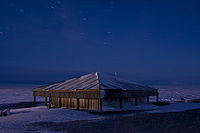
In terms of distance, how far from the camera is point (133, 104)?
24.2 metres

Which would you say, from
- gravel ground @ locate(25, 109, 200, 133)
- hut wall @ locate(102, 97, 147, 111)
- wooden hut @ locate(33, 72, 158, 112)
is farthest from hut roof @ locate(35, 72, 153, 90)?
gravel ground @ locate(25, 109, 200, 133)

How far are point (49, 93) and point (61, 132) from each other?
1362 cm

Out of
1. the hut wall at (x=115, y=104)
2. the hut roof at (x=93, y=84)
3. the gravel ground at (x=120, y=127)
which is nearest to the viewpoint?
the gravel ground at (x=120, y=127)

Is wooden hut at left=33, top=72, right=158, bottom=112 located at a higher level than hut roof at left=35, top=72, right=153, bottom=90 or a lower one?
lower

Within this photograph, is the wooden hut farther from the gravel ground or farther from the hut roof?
the gravel ground

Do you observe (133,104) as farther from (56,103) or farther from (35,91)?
(35,91)

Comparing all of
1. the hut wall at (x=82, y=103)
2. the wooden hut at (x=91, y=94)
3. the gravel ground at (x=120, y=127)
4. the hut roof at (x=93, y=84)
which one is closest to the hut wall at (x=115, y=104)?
the wooden hut at (x=91, y=94)

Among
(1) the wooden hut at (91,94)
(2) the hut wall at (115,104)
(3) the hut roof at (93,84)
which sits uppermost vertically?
(3) the hut roof at (93,84)

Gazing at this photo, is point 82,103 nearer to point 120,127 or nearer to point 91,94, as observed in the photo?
point 91,94

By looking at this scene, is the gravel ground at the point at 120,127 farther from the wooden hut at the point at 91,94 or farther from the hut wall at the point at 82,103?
the hut wall at the point at 82,103

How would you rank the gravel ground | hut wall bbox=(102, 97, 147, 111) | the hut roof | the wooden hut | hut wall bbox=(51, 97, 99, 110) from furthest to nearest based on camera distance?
hut wall bbox=(102, 97, 147, 111) < hut wall bbox=(51, 97, 99, 110) < the hut roof < the wooden hut < the gravel ground

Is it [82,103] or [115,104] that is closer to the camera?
[82,103]

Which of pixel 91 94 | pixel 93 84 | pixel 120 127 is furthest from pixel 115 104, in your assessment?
pixel 120 127

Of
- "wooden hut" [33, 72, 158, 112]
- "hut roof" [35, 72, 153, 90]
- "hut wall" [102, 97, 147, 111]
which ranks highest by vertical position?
"hut roof" [35, 72, 153, 90]
